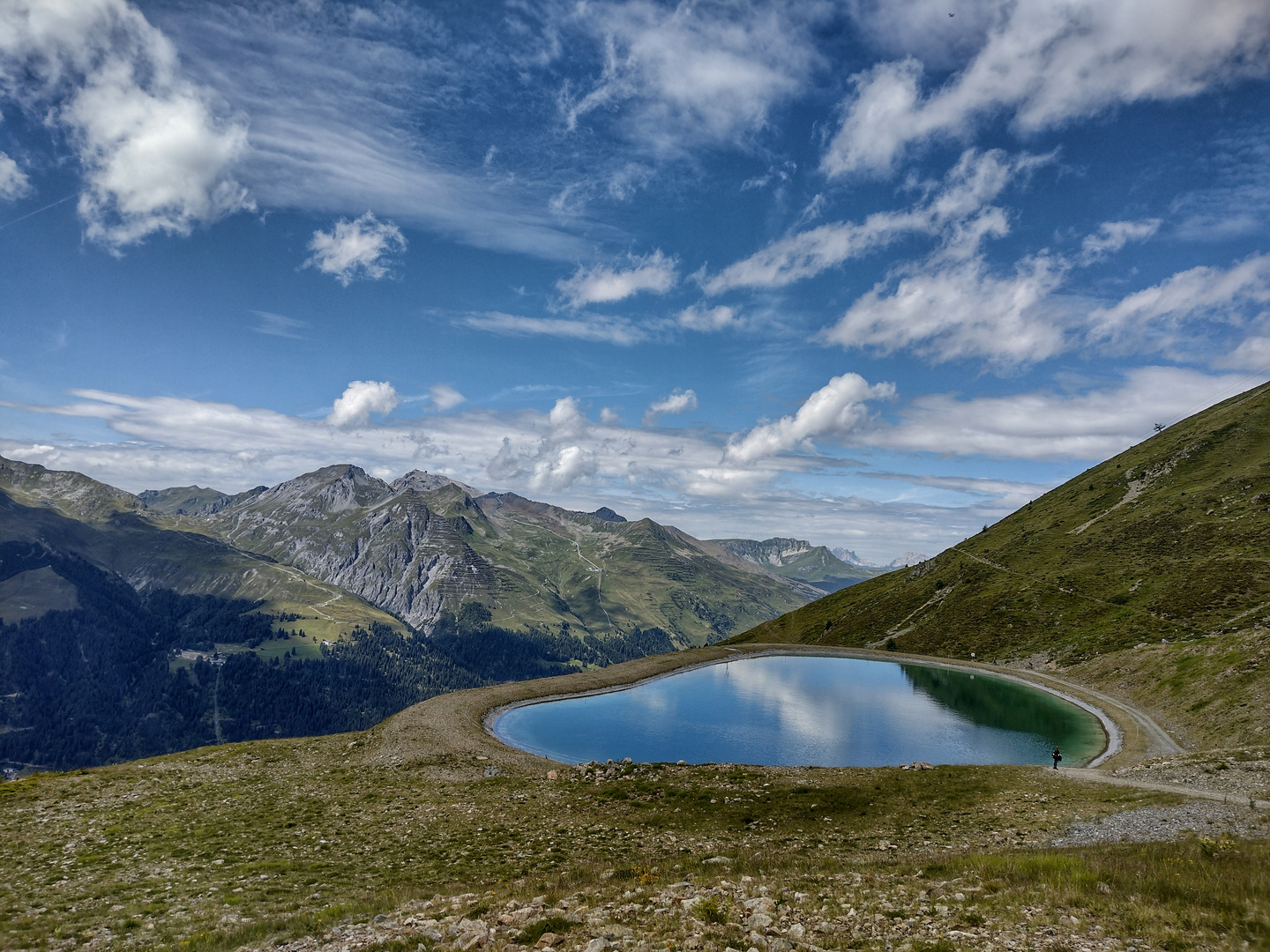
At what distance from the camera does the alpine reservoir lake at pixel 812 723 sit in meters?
60.7

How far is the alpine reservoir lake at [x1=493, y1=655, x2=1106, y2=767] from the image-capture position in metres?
60.7

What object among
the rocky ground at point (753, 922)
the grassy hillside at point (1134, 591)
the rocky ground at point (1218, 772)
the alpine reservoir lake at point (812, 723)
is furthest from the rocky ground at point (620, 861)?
the grassy hillside at point (1134, 591)

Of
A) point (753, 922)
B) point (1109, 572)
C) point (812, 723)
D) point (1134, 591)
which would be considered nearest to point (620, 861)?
point (753, 922)

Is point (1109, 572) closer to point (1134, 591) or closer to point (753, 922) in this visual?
point (1134, 591)

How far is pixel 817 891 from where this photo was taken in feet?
60.1

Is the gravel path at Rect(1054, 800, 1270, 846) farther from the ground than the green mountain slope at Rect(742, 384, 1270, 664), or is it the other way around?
the green mountain slope at Rect(742, 384, 1270, 664)

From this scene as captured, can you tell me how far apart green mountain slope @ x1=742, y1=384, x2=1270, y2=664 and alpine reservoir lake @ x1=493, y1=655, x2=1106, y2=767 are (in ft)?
85.2

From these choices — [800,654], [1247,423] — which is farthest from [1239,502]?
[800,654]

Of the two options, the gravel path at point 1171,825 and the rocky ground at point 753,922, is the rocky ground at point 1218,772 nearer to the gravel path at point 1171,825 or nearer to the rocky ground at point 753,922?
the gravel path at point 1171,825

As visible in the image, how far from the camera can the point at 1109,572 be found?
122875 mm

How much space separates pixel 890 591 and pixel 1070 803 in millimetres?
158400

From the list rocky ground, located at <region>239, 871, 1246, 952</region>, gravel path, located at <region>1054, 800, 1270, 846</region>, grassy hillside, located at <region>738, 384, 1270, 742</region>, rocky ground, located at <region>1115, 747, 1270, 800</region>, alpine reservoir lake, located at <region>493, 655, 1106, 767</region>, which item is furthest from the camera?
grassy hillside, located at <region>738, 384, 1270, 742</region>

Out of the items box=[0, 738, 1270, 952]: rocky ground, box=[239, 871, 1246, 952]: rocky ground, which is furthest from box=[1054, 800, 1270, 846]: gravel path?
box=[239, 871, 1246, 952]: rocky ground

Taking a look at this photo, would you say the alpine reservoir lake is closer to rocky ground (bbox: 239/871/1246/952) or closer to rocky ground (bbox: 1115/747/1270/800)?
rocky ground (bbox: 1115/747/1270/800)
